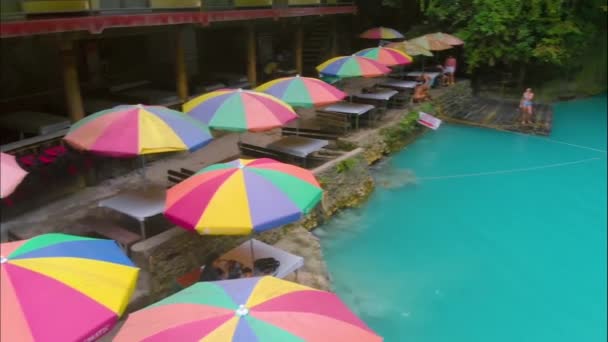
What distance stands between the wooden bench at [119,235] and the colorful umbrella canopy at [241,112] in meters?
2.70

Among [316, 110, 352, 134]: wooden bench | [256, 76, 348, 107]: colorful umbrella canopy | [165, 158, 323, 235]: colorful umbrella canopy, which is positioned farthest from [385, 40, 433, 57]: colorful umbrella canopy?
[165, 158, 323, 235]: colorful umbrella canopy

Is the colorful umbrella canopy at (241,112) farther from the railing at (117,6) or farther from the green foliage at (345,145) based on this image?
the green foliage at (345,145)

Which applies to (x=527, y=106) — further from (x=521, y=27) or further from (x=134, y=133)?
(x=134, y=133)

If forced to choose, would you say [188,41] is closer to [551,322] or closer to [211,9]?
[211,9]

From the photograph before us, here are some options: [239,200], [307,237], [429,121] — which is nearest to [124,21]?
[239,200]

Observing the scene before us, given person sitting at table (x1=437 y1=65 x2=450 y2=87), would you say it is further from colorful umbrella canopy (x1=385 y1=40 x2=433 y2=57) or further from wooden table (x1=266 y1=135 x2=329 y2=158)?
wooden table (x1=266 y1=135 x2=329 y2=158)

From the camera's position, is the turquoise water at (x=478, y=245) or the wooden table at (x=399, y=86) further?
the wooden table at (x=399, y=86)

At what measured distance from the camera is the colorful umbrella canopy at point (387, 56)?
52.7 feet

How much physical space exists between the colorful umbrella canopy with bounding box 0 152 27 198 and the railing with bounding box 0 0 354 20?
11.4 feet

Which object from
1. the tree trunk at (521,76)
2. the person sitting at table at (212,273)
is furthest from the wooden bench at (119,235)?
the tree trunk at (521,76)

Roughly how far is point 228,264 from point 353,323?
364cm

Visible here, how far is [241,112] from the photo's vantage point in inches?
376

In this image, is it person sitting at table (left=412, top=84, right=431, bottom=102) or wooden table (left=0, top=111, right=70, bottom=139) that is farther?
person sitting at table (left=412, top=84, right=431, bottom=102)

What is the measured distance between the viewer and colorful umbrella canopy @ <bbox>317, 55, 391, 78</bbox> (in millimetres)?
14312
